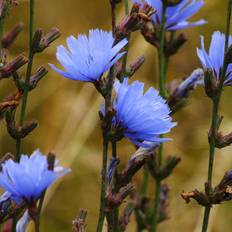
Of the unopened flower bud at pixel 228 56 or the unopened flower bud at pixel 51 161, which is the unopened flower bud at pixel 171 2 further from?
the unopened flower bud at pixel 51 161

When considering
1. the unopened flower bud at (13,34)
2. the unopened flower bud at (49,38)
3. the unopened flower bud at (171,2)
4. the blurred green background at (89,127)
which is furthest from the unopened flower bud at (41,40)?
the blurred green background at (89,127)

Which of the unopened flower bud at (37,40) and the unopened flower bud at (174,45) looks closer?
the unopened flower bud at (37,40)

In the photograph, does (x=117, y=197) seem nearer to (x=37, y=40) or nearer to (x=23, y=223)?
(x=23, y=223)

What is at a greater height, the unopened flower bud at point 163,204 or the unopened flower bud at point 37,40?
the unopened flower bud at point 37,40

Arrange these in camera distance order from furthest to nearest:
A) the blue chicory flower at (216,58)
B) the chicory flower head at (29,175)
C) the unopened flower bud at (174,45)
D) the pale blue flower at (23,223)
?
the unopened flower bud at (174,45) < the blue chicory flower at (216,58) < the pale blue flower at (23,223) < the chicory flower head at (29,175)

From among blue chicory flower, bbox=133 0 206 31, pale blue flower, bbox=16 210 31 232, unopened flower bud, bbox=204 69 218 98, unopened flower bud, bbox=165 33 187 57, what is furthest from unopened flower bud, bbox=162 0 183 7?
pale blue flower, bbox=16 210 31 232

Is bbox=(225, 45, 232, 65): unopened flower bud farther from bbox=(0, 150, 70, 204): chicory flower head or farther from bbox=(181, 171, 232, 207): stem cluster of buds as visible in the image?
bbox=(0, 150, 70, 204): chicory flower head

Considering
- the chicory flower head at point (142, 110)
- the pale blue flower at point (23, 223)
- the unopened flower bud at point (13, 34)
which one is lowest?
the pale blue flower at point (23, 223)

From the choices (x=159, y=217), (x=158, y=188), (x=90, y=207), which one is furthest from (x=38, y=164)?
(x=90, y=207)
